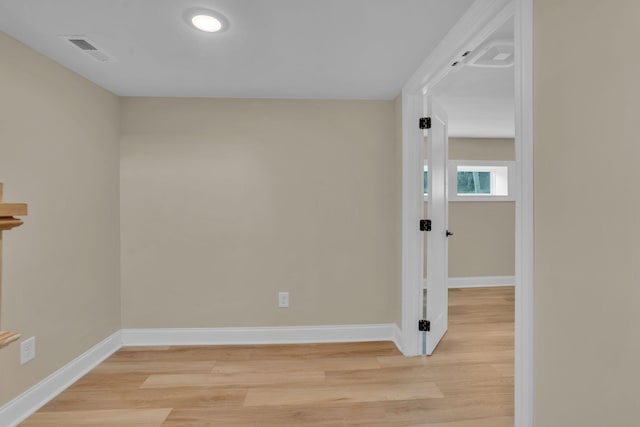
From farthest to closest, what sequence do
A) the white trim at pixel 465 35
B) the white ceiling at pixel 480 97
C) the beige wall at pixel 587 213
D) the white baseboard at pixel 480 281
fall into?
1. the white baseboard at pixel 480 281
2. the white ceiling at pixel 480 97
3. the white trim at pixel 465 35
4. the beige wall at pixel 587 213

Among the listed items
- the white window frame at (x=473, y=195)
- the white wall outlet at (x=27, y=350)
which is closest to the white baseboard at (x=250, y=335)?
the white wall outlet at (x=27, y=350)

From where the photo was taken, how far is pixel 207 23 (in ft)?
5.44

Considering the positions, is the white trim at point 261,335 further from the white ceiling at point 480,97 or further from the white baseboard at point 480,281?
the white baseboard at point 480,281

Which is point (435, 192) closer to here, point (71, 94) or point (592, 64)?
point (592, 64)

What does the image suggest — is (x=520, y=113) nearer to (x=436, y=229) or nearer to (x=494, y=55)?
(x=494, y=55)

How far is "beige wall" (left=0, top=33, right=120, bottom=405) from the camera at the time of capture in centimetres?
179

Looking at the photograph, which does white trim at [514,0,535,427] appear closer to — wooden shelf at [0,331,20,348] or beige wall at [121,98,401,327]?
beige wall at [121,98,401,327]

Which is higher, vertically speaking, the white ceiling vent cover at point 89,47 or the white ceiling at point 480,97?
the white ceiling at point 480,97

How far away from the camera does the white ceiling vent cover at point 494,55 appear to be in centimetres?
192

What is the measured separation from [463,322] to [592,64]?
295 centimetres

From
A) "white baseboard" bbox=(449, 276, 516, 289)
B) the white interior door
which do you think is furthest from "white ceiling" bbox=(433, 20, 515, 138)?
"white baseboard" bbox=(449, 276, 516, 289)

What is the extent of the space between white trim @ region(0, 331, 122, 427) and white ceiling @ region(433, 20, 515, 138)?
10.9ft

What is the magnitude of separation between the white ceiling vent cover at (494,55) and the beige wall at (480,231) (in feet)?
A: 8.60

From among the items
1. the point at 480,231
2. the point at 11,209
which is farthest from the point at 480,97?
the point at 11,209
